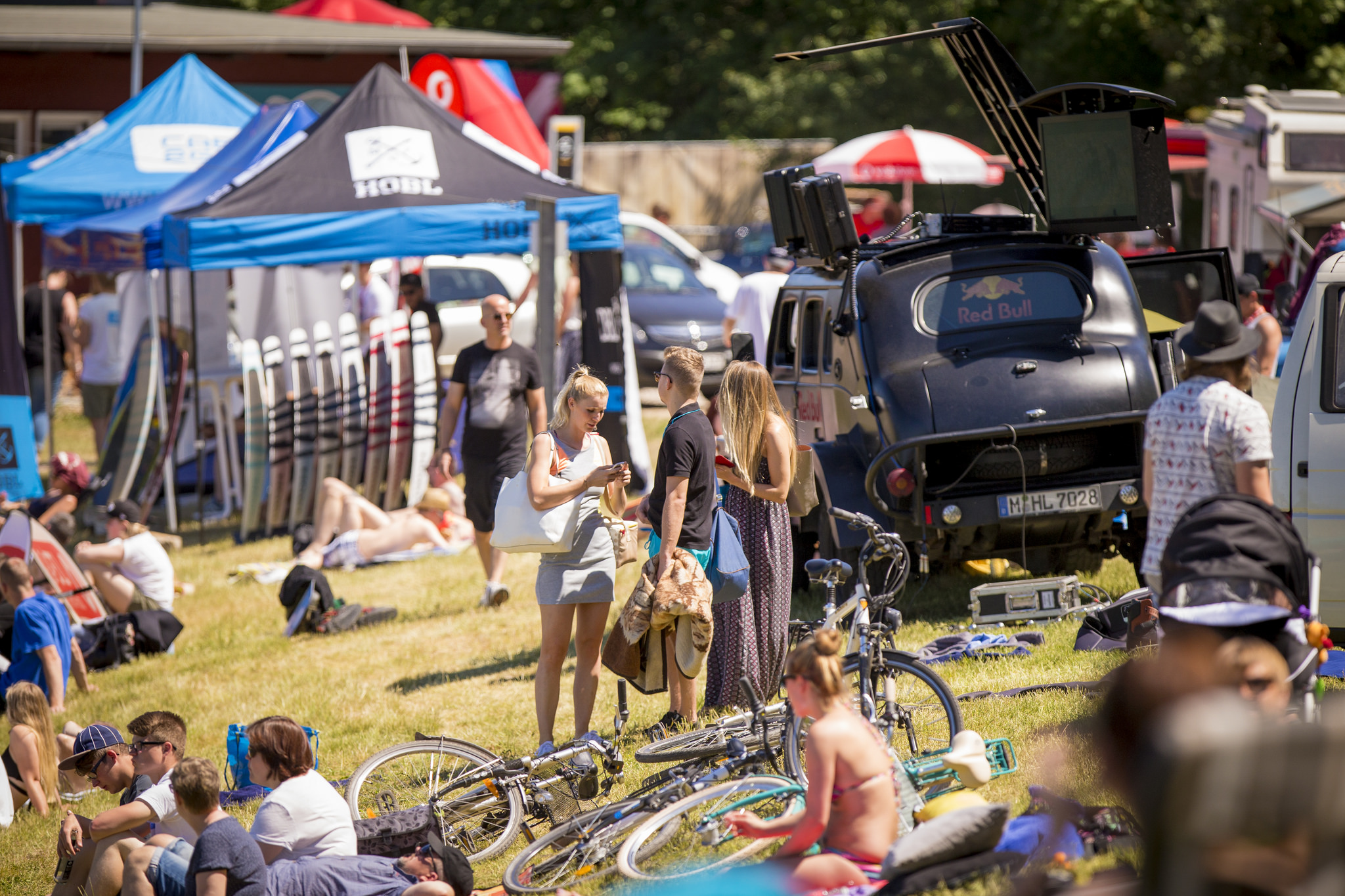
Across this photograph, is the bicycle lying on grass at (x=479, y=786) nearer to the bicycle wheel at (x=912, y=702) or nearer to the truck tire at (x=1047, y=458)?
the bicycle wheel at (x=912, y=702)

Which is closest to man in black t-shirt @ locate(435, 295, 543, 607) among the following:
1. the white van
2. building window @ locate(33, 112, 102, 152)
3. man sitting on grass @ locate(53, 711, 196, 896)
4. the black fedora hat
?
man sitting on grass @ locate(53, 711, 196, 896)

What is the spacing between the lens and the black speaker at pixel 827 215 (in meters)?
8.06

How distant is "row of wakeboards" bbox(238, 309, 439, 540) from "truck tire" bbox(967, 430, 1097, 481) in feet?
22.9

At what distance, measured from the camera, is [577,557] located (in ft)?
20.4

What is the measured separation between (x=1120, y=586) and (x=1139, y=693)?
5.80 m

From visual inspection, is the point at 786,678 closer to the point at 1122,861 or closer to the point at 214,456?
the point at 1122,861

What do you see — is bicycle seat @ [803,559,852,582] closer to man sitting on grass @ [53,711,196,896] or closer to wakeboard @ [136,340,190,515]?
man sitting on grass @ [53,711,196,896]

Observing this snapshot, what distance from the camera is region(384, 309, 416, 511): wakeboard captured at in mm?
13320

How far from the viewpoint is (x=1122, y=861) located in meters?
3.97

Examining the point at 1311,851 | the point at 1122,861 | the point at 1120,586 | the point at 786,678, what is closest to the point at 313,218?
the point at 1120,586

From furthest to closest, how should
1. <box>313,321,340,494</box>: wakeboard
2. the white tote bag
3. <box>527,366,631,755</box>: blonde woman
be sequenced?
<box>313,321,340,494</box>: wakeboard < <box>527,366,631,755</box>: blonde woman < the white tote bag

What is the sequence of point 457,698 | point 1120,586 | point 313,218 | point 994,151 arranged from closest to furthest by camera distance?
point 457,698, point 1120,586, point 313,218, point 994,151

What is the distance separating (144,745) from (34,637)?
311cm

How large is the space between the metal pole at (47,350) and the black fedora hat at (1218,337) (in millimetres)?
14204
